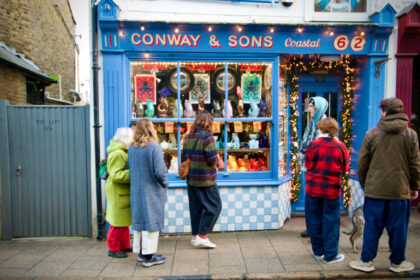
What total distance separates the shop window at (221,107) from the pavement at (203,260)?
45.8 inches

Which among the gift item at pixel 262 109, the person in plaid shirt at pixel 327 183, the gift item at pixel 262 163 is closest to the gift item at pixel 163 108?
the gift item at pixel 262 109

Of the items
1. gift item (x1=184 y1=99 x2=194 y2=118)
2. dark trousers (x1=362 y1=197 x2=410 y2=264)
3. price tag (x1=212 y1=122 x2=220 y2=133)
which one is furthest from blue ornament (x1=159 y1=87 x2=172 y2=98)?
dark trousers (x1=362 y1=197 x2=410 y2=264)

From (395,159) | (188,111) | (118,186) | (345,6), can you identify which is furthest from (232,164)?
(345,6)

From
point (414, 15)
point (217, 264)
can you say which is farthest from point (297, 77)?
point (217, 264)

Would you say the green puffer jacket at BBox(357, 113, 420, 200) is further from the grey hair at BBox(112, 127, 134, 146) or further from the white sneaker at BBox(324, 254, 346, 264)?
the grey hair at BBox(112, 127, 134, 146)

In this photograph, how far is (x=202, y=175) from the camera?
4070 millimetres

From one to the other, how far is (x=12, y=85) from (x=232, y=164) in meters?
5.40

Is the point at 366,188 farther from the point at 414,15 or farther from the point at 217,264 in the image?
the point at 414,15

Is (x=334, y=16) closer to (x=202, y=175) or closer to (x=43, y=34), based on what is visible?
(x=202, y=175)

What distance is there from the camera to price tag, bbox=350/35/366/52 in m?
5.01

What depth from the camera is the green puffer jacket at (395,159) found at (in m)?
3.34

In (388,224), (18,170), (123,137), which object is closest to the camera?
(388,224)

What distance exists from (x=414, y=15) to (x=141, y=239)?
18.5 ft

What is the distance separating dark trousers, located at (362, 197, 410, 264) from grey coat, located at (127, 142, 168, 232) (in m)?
2.54
